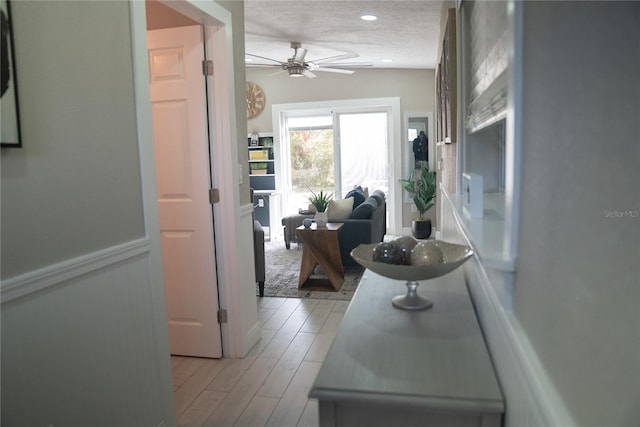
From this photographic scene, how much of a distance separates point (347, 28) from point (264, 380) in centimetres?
349

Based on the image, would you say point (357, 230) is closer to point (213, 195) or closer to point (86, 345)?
point (213, 195)

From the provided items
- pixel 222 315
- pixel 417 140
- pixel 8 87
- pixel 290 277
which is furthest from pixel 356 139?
pixel 8 87

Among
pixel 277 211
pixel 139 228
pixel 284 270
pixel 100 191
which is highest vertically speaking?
pixel 100 191

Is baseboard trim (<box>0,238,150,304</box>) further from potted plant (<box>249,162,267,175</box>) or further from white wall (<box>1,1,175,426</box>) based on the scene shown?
potted plant (<box>249,162,267,175</box>)

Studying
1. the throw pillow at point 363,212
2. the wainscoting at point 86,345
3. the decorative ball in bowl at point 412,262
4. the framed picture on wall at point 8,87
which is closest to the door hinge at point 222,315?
the wainscoting at point 86,345

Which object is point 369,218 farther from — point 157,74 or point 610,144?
point 610,144

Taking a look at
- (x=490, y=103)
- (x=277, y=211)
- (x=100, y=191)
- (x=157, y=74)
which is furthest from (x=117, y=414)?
(x=277, y=211)

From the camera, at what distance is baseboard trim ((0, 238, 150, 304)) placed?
130 cm

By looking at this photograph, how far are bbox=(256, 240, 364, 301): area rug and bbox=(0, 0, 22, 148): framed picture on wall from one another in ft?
10.6

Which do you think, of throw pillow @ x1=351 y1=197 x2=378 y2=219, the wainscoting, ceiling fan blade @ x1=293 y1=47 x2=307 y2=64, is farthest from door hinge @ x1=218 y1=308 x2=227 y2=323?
ceiling fan blade @ x1=293 y1=47 x2=307 y2=64

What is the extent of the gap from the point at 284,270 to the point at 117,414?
357 cm

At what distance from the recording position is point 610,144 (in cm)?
74

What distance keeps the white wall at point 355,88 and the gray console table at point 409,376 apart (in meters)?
6.13

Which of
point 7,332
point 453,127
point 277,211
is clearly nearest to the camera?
point 7,332
